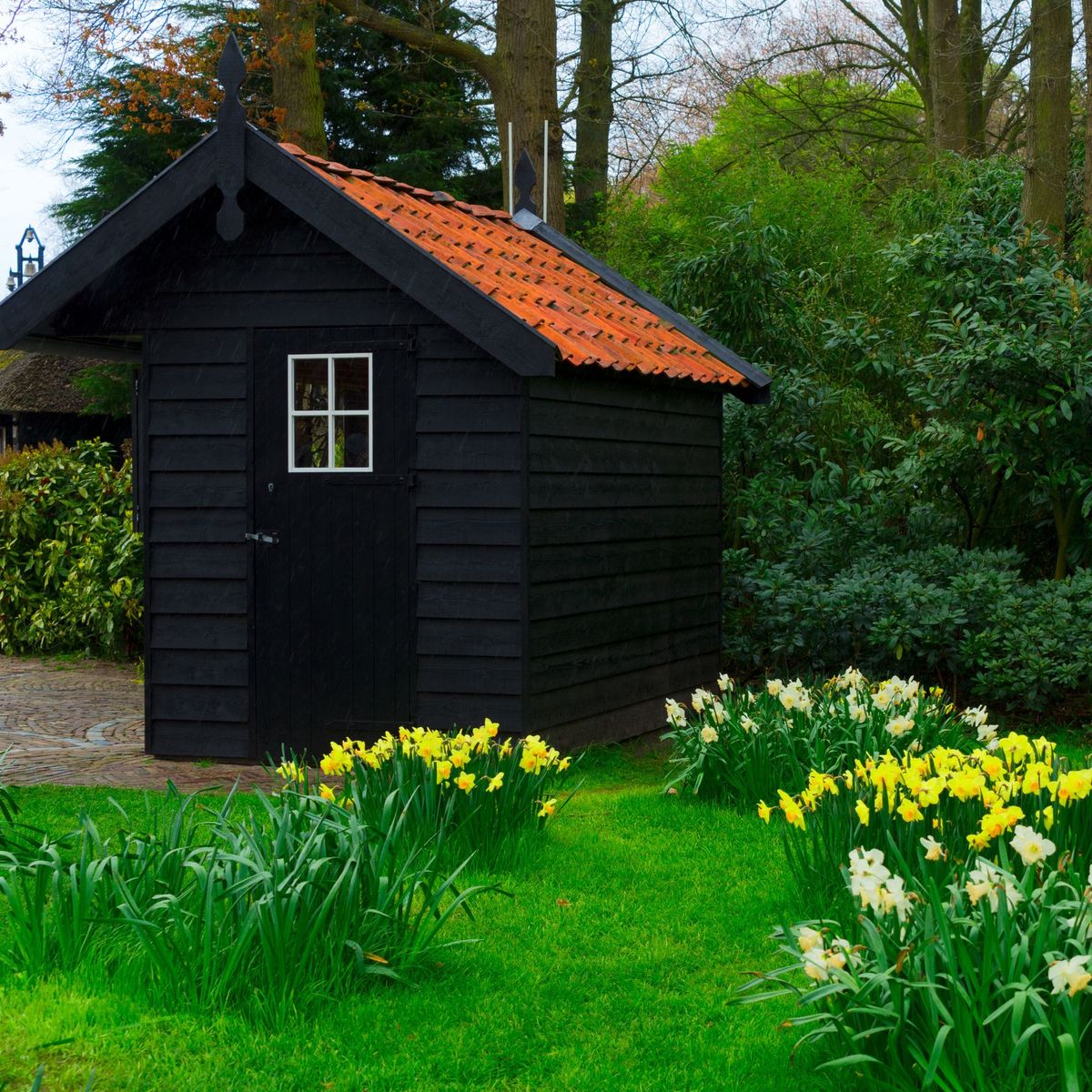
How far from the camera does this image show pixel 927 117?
828 inches

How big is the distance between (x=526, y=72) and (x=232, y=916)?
46.8 ft

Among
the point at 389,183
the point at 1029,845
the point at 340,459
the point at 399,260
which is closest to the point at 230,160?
the point at 399,260

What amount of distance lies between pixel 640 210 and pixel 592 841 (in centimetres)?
1149

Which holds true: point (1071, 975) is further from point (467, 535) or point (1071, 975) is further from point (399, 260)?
point (399, 260)

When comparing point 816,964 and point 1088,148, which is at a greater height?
point 1088,148

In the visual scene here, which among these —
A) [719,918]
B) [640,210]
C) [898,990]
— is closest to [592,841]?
[719,918]

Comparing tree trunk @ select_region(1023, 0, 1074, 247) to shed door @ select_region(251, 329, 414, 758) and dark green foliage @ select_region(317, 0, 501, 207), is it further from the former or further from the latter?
dark green foliage @ select_region(317, 0, 501, 207)

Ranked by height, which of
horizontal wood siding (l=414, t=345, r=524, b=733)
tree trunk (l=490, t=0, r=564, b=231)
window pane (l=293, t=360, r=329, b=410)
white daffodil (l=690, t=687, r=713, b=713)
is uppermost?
tree trunk (l=490, t=0, r=564, b=231)

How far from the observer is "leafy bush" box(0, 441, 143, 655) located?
1421 cm

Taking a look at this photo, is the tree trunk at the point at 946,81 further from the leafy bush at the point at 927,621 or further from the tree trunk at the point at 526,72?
the leafy bush at the point at 927,621

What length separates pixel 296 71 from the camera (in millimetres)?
18531

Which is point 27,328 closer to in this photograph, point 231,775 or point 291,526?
point 291,526

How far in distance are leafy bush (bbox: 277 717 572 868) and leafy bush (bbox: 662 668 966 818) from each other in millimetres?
1029

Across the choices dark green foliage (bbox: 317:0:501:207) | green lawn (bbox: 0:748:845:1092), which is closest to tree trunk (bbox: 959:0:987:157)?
dark green foliage (bbox: 317:0:501:207)
